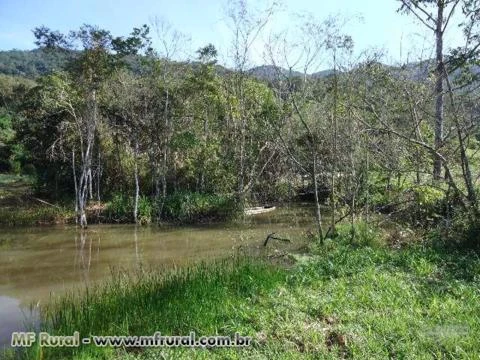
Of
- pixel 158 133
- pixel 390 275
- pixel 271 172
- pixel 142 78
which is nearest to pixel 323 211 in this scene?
pixel 271 172

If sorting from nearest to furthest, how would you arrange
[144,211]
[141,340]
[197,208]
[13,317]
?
[141,340] → [13,317] → [144,211] → [197,208]

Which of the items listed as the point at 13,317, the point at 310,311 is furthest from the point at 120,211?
the point at 310,311

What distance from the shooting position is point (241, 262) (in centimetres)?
772

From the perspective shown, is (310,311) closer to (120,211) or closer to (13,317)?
(13,317)

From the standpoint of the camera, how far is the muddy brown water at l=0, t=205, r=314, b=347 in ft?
30.3

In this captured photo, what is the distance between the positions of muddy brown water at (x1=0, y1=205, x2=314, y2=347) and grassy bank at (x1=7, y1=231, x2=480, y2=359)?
2.26m

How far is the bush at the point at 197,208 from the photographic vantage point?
18188 millimetres

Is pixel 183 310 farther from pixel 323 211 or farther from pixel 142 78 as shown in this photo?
pixel 142 78

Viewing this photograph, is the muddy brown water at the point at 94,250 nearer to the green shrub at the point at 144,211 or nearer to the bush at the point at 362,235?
the green shrub at the point at 144,211

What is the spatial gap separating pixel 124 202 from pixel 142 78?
5.25 metres

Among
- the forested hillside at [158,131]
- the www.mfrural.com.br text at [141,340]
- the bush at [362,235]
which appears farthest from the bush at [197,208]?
the www.mfrural.com.br text at [141,340]


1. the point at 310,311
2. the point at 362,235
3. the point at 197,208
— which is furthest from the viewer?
the point at 197,208

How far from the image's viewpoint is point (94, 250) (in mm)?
13281

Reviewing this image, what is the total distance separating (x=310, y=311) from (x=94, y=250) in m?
9.60
